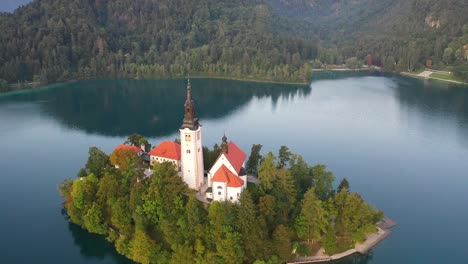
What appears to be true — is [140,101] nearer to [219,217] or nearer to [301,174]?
[301,174]

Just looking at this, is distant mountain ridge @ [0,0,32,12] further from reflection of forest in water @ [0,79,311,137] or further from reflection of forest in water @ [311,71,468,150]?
reflection of forest in water @ [311,71,468,150]

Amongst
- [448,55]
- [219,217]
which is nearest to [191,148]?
[219,217]

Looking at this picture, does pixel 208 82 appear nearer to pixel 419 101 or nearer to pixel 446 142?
pixel 419 101

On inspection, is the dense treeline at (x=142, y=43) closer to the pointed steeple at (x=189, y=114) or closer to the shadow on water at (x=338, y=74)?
the shadow on water at (x=338, y=74)

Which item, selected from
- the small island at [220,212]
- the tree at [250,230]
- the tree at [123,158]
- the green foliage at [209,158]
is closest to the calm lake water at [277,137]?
the small island at [220,212]

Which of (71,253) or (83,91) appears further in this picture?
(83,91)

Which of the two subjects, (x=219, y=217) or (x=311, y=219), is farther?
(x=311, y=219)

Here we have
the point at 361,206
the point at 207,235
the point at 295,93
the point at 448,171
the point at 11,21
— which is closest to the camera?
the point at 207,235

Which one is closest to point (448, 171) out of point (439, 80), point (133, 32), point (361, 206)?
point (361, 206)
